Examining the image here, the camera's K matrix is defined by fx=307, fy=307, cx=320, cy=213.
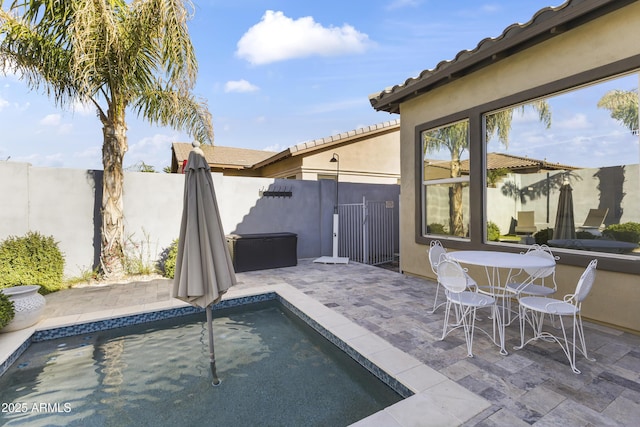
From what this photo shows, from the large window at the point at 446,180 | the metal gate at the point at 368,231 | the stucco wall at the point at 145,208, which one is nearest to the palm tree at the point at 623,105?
the large window at the point at 446,180

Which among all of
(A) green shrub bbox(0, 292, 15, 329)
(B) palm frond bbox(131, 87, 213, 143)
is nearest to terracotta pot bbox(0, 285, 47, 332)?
(A) green shrub bbox(0, 292, 15, 329)

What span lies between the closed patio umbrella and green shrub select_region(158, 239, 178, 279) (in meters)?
3.90

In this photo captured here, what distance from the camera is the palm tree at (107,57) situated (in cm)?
551

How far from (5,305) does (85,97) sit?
3923 mm

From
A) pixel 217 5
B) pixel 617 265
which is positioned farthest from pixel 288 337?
pixel 217 5

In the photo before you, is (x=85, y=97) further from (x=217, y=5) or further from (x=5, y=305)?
(x=217, y=5)

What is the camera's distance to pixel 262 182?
8.90 m

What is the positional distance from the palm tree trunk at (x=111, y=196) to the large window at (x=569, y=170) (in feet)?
24.7

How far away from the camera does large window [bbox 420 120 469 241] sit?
6.11 metres

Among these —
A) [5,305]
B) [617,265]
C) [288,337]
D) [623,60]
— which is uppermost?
[623,60]

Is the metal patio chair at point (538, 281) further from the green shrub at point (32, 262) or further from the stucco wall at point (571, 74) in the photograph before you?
the green shrub at point (32, 262)

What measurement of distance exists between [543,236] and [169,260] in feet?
24.5

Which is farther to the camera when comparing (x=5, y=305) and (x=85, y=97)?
(x=85, y=97)

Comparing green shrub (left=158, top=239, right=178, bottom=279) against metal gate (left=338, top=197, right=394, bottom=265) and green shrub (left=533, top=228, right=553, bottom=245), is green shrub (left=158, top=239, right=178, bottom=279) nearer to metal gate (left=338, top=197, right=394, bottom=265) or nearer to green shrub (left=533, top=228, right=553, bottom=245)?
metal gate (left=338, top=197, right=394, bottom=265)
